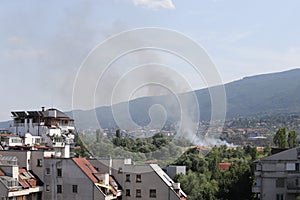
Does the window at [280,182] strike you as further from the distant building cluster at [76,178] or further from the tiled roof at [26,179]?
the tiled roof at [26,179]

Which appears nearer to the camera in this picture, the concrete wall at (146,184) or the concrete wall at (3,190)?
the concrete wall at (3,190)

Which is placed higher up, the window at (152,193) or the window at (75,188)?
the window at (75,188)

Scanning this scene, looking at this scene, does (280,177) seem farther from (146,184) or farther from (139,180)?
(139,180)

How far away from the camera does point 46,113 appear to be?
167ft

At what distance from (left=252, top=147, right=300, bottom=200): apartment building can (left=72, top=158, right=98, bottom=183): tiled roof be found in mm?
7960

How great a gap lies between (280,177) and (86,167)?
9407 mm

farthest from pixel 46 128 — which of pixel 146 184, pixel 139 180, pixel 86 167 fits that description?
pixel 86 167

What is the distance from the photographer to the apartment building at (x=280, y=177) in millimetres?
26672

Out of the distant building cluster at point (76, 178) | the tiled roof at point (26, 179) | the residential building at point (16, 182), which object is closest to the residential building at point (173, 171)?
the distant building cluster at point (76, 178)

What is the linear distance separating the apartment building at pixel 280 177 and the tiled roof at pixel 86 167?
313 inches

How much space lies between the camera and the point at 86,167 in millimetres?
27297

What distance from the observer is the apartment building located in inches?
1050

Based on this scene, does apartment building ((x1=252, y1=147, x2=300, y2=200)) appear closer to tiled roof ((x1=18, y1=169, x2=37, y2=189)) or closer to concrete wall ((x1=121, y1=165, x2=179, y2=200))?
concrete wall ((x1=121, y1=165, x2=179, y2=200))

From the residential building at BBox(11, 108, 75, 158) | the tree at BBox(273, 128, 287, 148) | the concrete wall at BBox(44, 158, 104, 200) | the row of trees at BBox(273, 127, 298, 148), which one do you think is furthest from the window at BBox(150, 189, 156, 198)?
the tree at BBox(273, 128, 287, 148)
